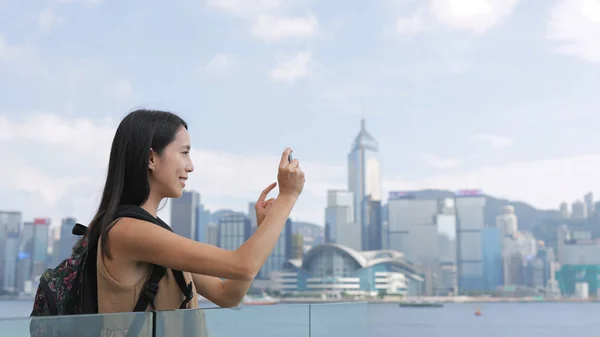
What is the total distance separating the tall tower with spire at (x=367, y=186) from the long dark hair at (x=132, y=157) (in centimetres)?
9870

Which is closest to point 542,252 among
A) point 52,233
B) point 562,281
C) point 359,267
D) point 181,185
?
point 562,281

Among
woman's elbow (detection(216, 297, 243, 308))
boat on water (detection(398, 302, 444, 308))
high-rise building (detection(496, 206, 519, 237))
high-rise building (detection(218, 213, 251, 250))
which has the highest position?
high-rise building (detection(496, 206, 519, 237))

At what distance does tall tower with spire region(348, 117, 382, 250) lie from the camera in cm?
10112

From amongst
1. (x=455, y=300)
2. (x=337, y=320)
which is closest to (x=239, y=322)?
(x=337, y=320)

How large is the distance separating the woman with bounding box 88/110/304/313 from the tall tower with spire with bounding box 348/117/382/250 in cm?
9869

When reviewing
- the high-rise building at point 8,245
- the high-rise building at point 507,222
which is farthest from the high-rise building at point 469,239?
the high-rise building at point 8,245

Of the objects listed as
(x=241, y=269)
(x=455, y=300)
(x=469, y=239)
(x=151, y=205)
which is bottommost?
(x=241, y=269)

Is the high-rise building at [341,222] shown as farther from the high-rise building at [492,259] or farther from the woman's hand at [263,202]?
the woman's hand at [263,202]

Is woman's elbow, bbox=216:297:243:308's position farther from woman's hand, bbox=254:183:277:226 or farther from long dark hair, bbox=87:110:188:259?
long dark hair, bbox=87:110:188:259

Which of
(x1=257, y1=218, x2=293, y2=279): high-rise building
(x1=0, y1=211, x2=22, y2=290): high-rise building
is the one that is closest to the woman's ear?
(x1=257, y1=218, x2=293, y2=279): high-rise building

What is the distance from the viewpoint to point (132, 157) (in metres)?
1.65

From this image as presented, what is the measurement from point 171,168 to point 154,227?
20 cm

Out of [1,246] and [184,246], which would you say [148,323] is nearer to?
[184,246]

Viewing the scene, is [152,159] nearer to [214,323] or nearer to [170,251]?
[170,251]
